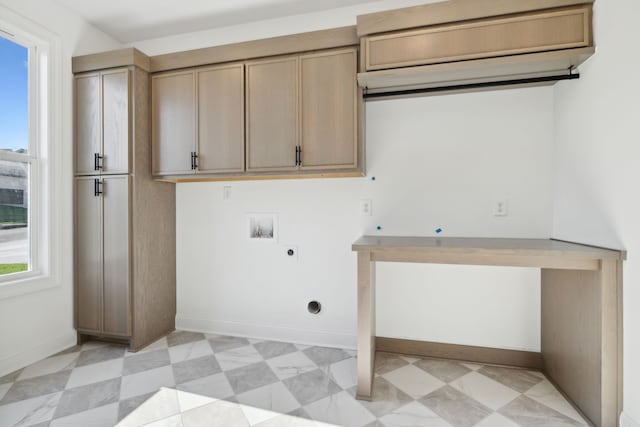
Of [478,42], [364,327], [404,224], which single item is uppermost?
[478,42]

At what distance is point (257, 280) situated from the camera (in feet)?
8.89

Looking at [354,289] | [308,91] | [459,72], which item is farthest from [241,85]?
[354,289]

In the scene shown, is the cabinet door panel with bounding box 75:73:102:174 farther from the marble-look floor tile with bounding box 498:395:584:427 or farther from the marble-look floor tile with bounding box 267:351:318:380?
the marble-look floor tile with bounding box 498:395:584:427

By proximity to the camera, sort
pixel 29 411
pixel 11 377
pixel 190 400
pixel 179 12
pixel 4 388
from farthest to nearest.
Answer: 1. pixel 179 12
2. pixel 11 377
3. pixel 4 388
4. pixel 190 400
5. pixel 29 411

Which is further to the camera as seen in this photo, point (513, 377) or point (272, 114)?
point (272, 114)

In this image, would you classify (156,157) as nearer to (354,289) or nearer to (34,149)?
(34,149)

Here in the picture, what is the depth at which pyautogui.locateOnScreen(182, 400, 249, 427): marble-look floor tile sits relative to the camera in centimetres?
161

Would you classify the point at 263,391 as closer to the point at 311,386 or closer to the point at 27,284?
the point at 311,386

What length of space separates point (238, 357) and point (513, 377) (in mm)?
1850

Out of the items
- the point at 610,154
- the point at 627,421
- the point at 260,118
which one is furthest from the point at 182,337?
the point at 610,154

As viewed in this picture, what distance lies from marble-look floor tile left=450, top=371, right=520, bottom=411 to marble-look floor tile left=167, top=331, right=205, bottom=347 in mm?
1979

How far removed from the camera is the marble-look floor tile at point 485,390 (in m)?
1.79

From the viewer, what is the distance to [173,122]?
2.47 metres

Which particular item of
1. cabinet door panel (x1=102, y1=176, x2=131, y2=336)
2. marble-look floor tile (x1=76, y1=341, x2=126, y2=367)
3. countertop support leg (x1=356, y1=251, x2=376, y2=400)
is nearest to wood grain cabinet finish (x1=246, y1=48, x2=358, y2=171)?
countertop support leg (x1=356, y1=251, x2=376, y2=400)
